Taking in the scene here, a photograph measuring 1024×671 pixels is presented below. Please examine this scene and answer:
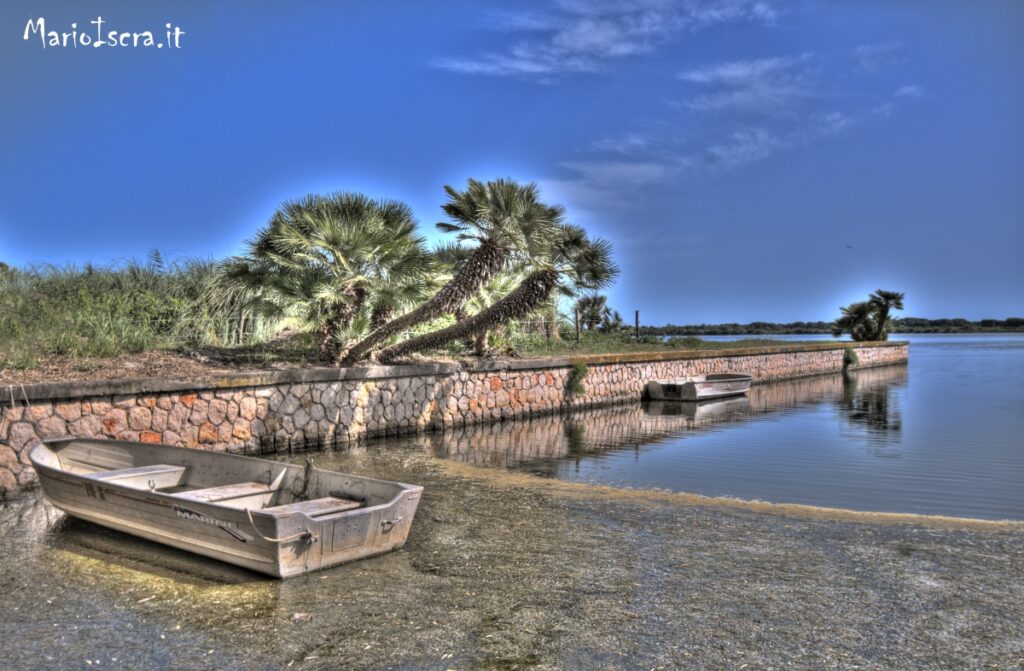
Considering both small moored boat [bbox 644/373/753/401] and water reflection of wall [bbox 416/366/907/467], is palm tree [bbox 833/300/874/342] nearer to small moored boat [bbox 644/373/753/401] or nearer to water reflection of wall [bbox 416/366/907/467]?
water reflection of wall [bbox 416/366/907/467]

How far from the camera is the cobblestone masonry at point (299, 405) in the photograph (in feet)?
27.7

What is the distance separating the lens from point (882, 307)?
49.8 m

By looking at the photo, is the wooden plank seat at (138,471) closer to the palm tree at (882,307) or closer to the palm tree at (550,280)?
the palm tree at (550,280)

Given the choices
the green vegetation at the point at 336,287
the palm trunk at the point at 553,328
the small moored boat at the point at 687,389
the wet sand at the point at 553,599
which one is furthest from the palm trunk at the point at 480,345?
the wet sand at the point at 553,599

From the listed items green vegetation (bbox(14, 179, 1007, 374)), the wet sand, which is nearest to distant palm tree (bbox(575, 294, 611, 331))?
green vegetation (bbox(14, 179, 1007, 374))

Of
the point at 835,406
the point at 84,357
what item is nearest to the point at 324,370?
the point at 84,357

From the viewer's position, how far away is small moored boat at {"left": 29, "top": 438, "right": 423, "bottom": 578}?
206 inches

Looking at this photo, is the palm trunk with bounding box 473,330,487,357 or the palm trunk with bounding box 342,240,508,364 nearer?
the palm trunk with bounding box 342,240,508,364

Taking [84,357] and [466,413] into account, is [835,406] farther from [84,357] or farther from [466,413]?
[84,357]

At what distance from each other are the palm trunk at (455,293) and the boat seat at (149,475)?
20.1ft

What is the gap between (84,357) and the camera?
10398 millimetres

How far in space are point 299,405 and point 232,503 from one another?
528cm

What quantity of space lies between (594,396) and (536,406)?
2.76 metres

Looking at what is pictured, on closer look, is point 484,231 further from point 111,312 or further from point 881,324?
point 881,324
